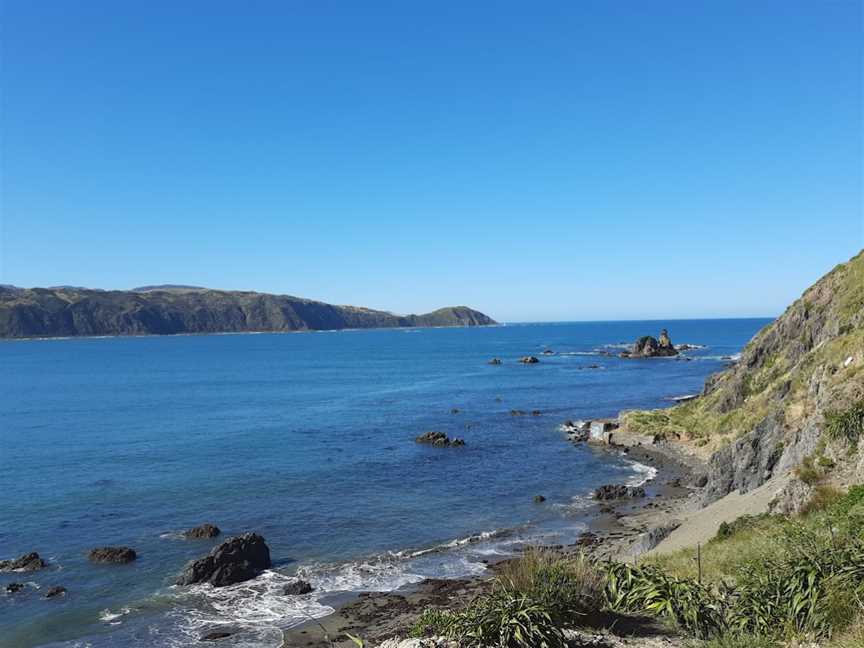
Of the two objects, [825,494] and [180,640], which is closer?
[825,494]

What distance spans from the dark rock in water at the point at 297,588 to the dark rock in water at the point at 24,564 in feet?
40.2

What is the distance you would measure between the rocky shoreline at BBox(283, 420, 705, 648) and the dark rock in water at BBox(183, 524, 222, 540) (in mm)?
10642

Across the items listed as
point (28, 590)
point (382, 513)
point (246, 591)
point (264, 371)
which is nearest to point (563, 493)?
point (382, 513)

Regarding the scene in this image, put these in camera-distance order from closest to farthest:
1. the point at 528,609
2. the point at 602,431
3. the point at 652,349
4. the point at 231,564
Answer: the point at 528,609, the point at 231,564, the point at 602,431, the point at 652,349

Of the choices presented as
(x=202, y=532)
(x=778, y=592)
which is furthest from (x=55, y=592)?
(x=778, y=592)

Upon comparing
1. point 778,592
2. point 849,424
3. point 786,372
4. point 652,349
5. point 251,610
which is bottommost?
point 251,610

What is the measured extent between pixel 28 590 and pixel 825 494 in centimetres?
3138

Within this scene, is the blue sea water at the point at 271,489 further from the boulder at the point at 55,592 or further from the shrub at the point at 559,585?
the shrub at the point at 559,585

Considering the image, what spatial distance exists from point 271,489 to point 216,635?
1953cm

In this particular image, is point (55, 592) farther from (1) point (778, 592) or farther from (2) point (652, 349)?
(2) point (652, 349)

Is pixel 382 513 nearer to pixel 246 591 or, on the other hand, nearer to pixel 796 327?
pixel 246 591

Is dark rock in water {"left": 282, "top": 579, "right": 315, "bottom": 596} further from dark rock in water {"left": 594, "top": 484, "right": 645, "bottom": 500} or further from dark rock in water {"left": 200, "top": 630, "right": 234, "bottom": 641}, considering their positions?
dark rock in water {"left": 594, "top": 484, "right": 645, "bottom": 500}

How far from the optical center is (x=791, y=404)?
3331 centimetres

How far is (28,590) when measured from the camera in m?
26.1
